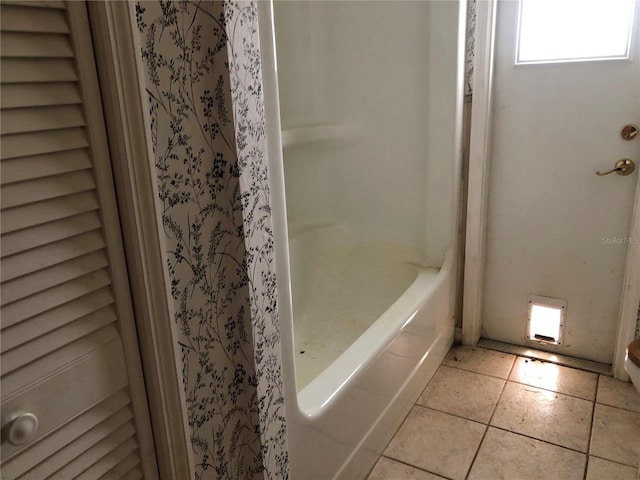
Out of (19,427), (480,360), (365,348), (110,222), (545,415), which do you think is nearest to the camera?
(19,427)

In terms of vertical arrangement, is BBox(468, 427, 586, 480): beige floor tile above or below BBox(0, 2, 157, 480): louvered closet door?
below

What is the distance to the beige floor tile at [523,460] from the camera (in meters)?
1.59

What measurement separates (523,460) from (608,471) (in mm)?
241

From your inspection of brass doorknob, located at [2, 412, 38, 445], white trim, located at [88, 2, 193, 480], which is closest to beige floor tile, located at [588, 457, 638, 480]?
white trim, located at [88, 2, 193, 480]

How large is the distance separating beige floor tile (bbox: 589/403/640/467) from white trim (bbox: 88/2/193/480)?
138 centimetres

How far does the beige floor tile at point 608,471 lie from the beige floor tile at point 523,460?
26mm

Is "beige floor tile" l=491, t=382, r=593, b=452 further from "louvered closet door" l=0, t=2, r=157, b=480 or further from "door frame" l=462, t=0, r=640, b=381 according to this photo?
"louvered closet door" l=0, t=2, r=157, b=480

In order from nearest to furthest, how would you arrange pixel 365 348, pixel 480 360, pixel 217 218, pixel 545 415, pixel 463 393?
1. pixel 217 218
2. pixel 365 348
3. pixel 545 415
4. pixel 463 393
5. pixel 480 360

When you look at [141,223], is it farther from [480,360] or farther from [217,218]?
[480,360]

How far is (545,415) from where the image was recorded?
1855 millimetres

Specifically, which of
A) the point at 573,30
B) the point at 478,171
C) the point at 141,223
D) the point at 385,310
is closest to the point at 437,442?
the point at 385,310

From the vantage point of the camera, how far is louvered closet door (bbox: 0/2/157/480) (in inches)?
26.4

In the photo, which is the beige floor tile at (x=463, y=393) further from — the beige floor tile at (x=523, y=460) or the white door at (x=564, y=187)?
the white door at (x=564, y=187)

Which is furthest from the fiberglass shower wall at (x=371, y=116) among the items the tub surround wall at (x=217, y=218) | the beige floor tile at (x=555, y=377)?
the tub surround wall at (x=217, y=218)
